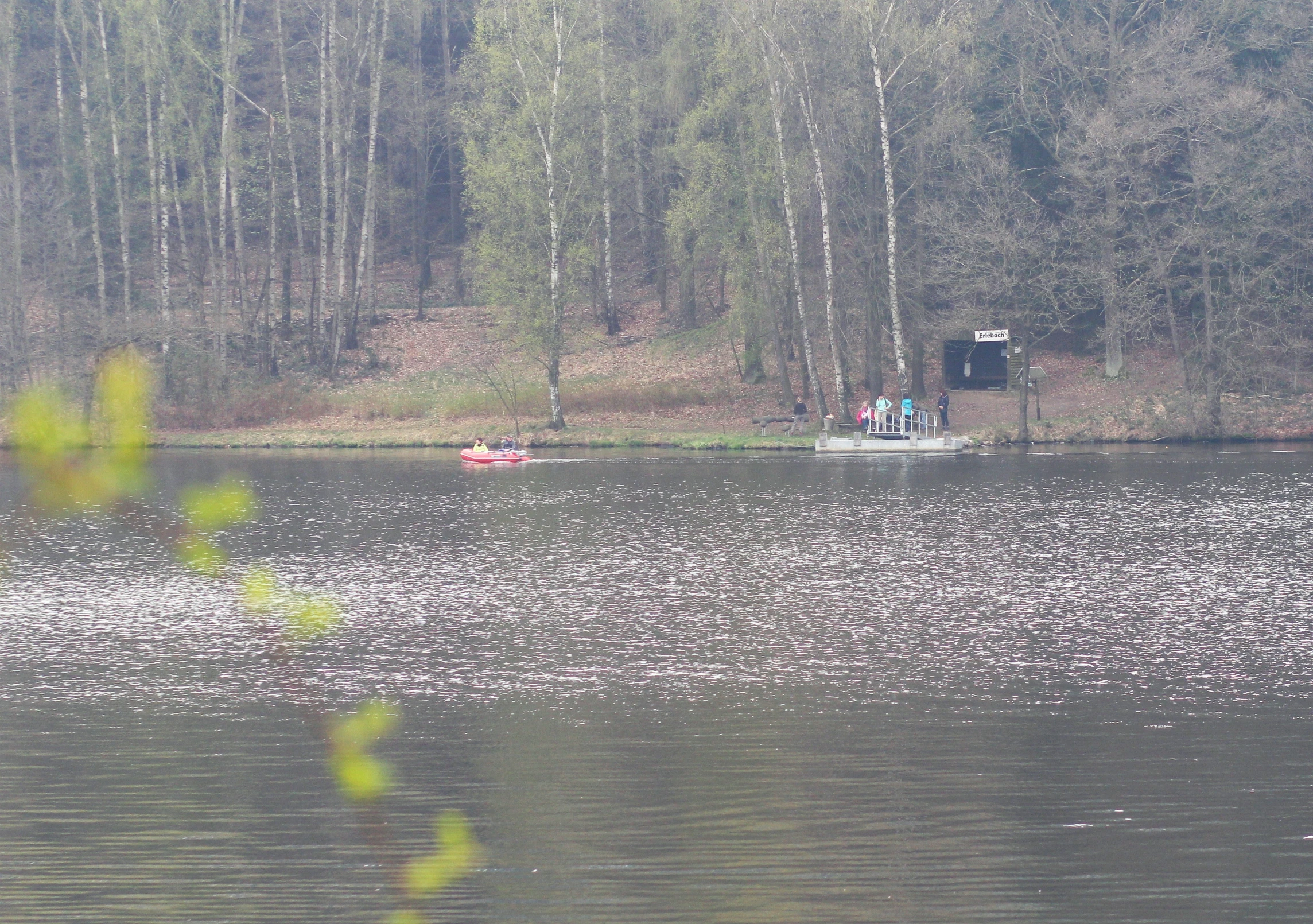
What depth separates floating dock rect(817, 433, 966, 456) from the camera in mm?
45250

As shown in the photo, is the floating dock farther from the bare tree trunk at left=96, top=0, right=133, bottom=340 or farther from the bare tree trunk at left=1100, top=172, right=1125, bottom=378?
the bare tree trunk at left=96, top=0, right=133, bottom=340

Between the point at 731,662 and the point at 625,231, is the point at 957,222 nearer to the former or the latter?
the point at 625,231

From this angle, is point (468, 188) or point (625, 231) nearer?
point (468, 188)

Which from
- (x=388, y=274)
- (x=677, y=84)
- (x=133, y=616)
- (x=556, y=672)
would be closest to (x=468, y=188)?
(x=677, y=84)

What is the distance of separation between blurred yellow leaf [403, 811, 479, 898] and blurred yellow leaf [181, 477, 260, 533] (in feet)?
66.6

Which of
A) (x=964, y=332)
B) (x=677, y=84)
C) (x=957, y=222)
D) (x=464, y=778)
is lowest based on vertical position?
(x=464, y=778)

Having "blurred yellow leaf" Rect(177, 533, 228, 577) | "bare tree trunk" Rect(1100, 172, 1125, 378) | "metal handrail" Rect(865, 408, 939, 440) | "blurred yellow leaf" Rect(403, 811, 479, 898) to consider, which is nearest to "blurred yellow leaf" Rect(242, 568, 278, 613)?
"blurred yellow leaf" Rect(177, 533, 228, 577)

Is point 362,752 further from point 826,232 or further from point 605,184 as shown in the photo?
point 605,184

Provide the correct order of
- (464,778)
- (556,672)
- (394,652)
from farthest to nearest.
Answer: (394,652)
(556,672)
(464,778)

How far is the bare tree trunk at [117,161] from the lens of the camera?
52.9 metres

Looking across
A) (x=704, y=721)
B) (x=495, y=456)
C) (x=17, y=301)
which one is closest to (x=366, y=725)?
(x=704, y=721)

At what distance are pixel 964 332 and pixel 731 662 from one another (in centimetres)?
3582

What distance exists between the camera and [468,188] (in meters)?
53.6

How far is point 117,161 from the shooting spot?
175ft
